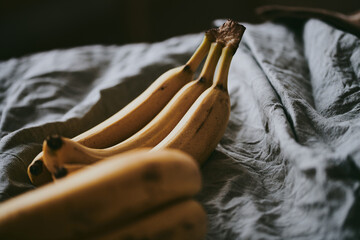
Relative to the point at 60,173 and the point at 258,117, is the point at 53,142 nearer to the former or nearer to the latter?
the point at 60,173

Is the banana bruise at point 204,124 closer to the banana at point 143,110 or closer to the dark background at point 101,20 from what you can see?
the banana at point 143,110

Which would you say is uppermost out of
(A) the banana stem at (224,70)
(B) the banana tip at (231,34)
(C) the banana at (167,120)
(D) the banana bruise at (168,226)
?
(B) the banana tip at (231,34)

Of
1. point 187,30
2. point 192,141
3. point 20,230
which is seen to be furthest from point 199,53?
point 187,30

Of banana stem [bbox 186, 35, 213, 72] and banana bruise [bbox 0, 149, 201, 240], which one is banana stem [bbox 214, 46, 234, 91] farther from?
banana bruise [bbox 0, 149, 201, 240]

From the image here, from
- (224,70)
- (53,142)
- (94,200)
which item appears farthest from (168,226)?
(224,70)

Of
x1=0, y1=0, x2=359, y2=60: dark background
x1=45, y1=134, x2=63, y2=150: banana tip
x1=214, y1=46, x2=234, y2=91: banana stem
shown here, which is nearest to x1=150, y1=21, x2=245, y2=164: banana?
x1=214, y1=46, x2=234, y2=91: banana stem

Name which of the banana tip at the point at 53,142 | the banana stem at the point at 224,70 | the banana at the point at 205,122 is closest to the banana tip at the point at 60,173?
the banana tip at the point at 53,142

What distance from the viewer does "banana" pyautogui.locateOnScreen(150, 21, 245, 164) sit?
605mm

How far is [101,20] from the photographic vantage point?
2.71 m

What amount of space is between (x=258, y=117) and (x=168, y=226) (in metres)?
0.44

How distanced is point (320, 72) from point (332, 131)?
0.83 ft

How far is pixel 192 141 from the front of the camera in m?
0.61

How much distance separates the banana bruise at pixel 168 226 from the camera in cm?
41

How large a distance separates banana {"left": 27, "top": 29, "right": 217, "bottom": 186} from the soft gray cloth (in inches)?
6.2
